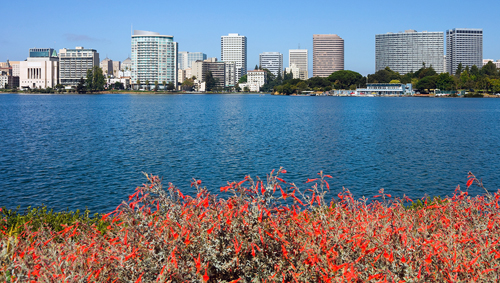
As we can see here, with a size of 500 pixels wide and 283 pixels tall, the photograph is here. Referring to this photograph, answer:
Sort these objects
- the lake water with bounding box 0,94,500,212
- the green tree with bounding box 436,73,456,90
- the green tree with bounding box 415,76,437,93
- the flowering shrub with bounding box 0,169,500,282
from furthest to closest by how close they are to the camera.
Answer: the green tree with bounding box 415,76,437,93, the green tree with bounding box 436,73,456,90, the lake water with bounding box 0,94,500,212, the flowering shrub with bounding box 0,169,500,282

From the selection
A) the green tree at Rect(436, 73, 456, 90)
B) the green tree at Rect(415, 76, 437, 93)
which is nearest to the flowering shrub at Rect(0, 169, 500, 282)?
the green tree at Rect(436, 73, 456, 90)

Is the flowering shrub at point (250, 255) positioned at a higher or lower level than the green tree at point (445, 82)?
lower

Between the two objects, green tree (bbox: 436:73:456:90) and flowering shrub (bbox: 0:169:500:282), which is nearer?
flowering shrub (bbox: 0:169:500:282)

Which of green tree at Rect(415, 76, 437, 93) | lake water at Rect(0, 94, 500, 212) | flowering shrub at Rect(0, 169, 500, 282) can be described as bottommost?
lake water at Rect(0, 94, 500, 212)

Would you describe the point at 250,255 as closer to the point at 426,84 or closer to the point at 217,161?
the point at 217,161

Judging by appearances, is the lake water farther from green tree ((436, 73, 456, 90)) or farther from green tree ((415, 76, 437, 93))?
green tree ((415, 76, 437, 93))

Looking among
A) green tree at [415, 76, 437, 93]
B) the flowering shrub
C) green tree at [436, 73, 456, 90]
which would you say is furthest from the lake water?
green tree at [415, 76, 437, 93]

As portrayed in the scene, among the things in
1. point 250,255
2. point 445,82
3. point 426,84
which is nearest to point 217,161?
point 250,255

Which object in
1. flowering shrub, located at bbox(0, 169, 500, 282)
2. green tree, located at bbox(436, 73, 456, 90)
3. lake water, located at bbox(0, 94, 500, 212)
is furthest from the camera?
green tree, located at bbox(436, 73, 456, 90)

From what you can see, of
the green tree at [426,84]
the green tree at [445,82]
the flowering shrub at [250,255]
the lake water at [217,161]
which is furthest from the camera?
the green tree at [426,84]

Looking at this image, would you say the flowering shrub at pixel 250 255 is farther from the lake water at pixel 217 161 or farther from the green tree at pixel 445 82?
the green tree at pixel 445 82

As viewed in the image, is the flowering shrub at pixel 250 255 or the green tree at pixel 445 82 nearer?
the flowering shrub at pixel 250 255

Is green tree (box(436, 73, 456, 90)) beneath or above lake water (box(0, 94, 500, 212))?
above

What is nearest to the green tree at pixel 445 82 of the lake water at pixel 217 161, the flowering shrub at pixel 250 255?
the lake water at pixel 217 161
